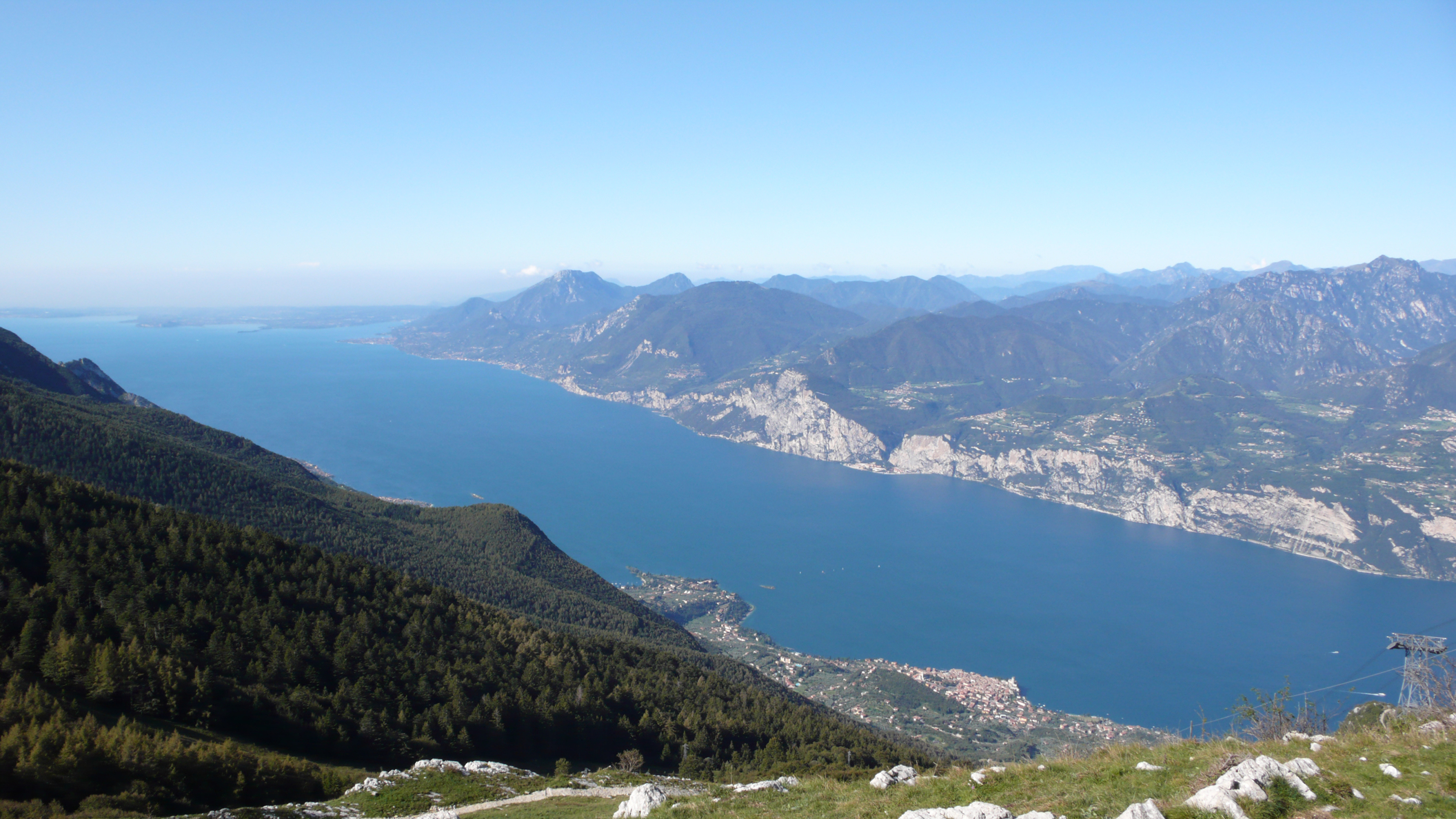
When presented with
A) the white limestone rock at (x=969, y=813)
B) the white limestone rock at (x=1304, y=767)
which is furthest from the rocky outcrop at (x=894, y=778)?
the white limestone rock at (x=1304, y=767)

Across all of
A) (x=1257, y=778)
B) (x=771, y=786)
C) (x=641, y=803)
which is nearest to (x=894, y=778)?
(x=771, y=786)

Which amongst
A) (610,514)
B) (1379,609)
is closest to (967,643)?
(1379,609)

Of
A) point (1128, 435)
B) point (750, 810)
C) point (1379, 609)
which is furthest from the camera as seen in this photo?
point (1128, 435)

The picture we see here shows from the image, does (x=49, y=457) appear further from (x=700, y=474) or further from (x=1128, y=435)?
(x=1128, y=435)

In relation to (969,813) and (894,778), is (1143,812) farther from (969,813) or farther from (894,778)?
(894,778)

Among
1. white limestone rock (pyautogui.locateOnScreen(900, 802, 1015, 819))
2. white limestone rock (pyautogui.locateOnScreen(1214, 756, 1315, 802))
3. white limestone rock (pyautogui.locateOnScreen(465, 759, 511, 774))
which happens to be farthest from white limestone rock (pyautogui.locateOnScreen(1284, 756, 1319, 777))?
white limestone rock (pyautogui.locateOnScreen(465, 759, 511, 774))
